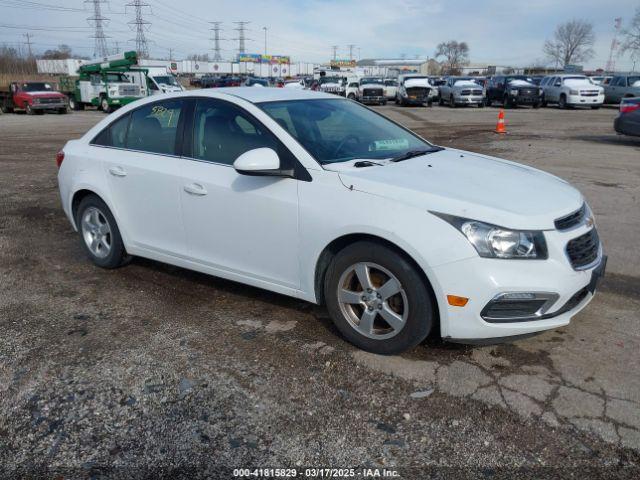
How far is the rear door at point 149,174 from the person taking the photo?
176 inches

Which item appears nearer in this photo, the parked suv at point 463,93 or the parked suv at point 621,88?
the parked suv at point 621,88

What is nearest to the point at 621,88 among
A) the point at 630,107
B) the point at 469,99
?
the point at 469,99

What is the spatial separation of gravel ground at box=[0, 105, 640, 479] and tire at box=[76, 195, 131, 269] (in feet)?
0.63

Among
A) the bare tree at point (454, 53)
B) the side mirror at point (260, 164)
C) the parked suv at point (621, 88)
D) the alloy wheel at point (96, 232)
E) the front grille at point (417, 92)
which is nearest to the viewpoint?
the side mirror at point (260, 164)

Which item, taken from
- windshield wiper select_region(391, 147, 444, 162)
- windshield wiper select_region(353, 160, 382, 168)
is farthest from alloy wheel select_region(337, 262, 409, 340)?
windshield wiper select_region(391, 147, 444, 162)

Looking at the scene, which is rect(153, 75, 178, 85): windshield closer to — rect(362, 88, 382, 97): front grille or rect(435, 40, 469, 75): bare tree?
rect(362, 88, 382, 97): front grille

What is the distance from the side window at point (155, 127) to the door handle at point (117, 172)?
214 millimetres

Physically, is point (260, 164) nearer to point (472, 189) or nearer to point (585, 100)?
point (472, 189)

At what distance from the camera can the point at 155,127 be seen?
473 cm

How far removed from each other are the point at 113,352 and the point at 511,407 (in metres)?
2.52

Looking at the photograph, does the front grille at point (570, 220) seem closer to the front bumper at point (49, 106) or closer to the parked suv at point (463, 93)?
the parked suv at point (463, 93)

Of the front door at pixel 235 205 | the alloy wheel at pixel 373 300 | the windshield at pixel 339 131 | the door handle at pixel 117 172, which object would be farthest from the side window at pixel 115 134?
the alloy wheel at pixel 373 300

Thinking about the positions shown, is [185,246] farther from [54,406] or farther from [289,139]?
[54,406]

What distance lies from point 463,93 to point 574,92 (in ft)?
18.7
